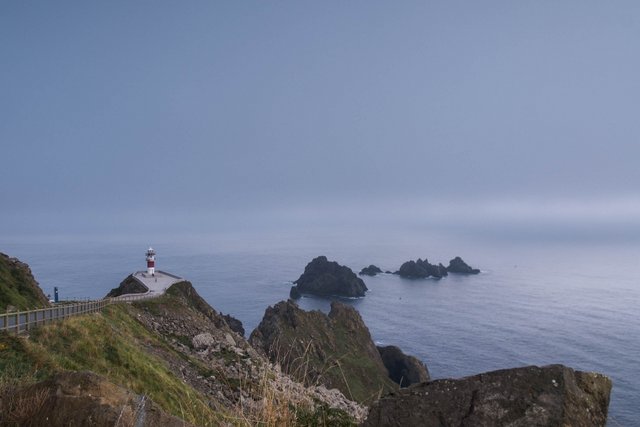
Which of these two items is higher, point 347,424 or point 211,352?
point 347,424

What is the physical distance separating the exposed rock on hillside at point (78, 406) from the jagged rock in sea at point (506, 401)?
2.87 meters

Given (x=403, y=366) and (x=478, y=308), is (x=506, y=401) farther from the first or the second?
(x=478, y=308)

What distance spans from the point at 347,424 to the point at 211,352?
28.9 m

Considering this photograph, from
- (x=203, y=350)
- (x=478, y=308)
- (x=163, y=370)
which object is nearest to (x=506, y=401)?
(x=163, y=370)

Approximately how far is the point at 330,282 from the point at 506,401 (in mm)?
147201

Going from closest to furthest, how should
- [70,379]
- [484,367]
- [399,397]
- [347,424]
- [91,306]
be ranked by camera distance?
1. [399,397]
2. [70,379]
3. [347,424]
4. [91,306]
5. [484,367]

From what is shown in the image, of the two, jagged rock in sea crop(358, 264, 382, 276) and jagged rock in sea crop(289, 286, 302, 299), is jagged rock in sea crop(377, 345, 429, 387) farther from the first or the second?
jagged rock in sea crop(358, 264, 382, 276)

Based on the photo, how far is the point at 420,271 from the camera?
591 ft

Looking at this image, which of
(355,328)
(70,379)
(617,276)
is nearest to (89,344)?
(70,379)

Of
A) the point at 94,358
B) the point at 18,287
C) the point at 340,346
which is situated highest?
the point at 18,287

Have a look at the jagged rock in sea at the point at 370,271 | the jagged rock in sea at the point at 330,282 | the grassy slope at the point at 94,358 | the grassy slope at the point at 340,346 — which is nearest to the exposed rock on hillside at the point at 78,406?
the grassy slope at the point at 94,358

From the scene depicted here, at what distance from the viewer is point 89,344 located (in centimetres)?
2156

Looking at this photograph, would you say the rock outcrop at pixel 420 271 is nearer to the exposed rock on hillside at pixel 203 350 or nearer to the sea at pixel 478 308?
the sea at pixel 478 308

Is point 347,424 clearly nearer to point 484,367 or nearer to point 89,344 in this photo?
point 89,344
